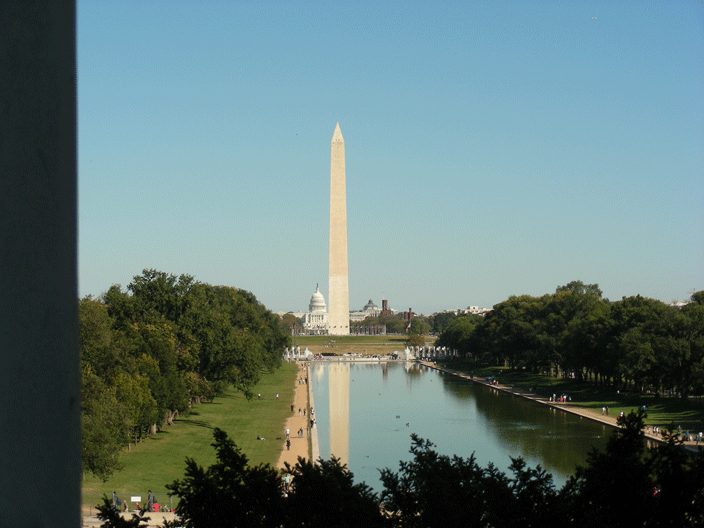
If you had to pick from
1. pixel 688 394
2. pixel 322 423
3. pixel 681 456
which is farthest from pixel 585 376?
pixel 681 456

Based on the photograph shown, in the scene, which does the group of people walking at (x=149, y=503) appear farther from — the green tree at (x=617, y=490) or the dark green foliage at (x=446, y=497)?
the green tree at (x=617, y=490)

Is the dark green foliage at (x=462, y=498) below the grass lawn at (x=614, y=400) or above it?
above

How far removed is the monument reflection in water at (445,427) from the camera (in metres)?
29.6

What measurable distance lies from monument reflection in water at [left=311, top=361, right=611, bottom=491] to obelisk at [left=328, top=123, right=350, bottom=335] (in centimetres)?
4473

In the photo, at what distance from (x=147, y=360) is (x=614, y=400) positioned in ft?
93.0

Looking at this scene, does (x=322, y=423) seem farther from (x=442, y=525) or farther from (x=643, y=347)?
(x=442, y=525)

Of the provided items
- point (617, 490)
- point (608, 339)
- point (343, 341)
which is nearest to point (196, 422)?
point (608, 339)

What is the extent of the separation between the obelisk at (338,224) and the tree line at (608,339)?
92.5 ft

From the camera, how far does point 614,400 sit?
47.1 meters

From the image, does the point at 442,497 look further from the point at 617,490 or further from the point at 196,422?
the point at 196,422

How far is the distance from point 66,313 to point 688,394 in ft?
159

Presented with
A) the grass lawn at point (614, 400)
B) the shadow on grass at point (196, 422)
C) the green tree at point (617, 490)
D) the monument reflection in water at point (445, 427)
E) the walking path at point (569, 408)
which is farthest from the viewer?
the shadow on grass at point (196, 422)

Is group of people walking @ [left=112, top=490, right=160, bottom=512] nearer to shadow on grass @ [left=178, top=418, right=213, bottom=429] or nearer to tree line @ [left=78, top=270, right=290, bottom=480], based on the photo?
tree line @ [left=78, top=270, right=290, bottom=480]

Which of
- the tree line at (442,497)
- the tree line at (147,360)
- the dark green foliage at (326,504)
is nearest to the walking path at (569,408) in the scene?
the tree line at (147,360)
